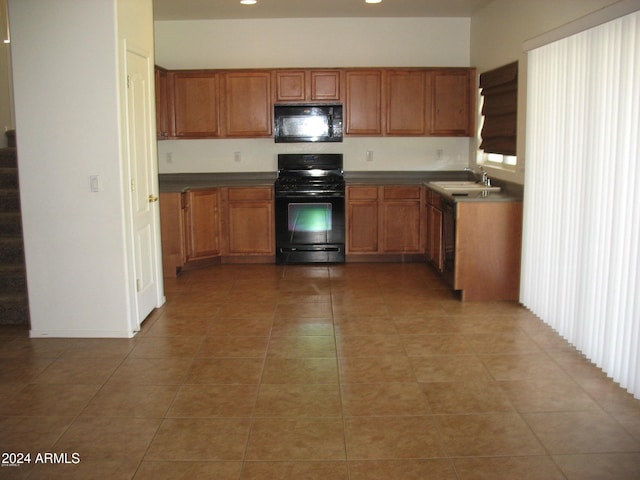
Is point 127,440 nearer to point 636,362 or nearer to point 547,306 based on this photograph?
Answer: point 636,362

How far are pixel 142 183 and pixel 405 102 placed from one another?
346cm

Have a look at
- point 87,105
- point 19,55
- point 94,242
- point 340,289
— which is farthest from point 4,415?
point 340,289

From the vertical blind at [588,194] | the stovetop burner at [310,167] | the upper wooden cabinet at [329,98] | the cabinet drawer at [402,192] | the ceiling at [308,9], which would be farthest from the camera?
the stovetop burner at [310,167]

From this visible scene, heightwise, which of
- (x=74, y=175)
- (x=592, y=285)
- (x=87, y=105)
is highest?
(x=87, y=105)

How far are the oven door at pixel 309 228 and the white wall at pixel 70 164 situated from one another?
2786 mm

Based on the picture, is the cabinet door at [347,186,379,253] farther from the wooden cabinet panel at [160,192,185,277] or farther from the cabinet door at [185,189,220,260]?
the wooden cabinet panel at [160,192,185,277]

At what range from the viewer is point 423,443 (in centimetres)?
303

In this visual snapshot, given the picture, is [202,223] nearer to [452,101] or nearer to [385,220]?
[385,220]

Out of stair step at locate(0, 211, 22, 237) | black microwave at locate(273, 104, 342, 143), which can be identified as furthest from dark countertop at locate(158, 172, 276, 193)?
stair step at locate(0, 211, 22, 237)

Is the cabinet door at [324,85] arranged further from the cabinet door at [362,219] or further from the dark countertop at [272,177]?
the cabinet door at [362,219]

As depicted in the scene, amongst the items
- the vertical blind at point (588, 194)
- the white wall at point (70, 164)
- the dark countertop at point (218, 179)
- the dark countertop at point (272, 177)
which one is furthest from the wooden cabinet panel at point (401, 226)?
the white wall at point (70, 164)

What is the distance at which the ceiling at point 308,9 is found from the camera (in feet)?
21.4

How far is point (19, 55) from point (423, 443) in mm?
3555

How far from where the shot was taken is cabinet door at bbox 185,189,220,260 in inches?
269
